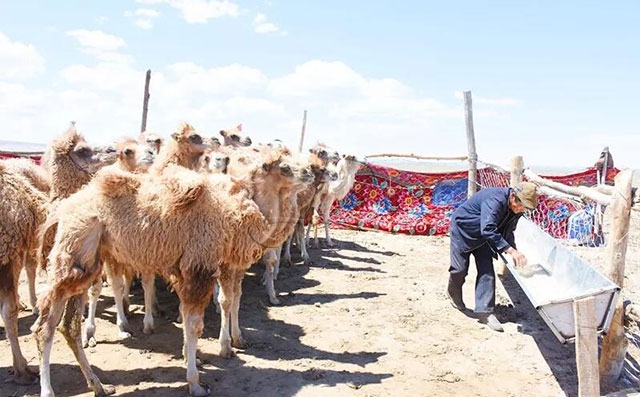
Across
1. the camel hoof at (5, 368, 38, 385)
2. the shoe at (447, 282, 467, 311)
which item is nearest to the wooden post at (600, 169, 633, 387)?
the shoe at (447, 282, 467, 311)

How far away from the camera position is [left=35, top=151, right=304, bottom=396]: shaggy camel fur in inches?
160

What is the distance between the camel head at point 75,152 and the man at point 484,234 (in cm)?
439

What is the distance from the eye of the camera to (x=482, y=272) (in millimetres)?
6477

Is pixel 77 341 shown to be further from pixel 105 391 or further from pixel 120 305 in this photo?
pixel 120 305

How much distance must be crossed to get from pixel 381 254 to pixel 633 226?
788 cm

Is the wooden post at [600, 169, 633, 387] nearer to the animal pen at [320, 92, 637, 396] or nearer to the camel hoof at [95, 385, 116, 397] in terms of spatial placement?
the animal pen at [320, 92, 637, 396]

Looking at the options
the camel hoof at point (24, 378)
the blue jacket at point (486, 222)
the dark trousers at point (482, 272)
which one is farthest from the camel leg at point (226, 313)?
the dark trousers at point (482, 272)

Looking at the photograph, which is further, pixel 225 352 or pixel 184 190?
pixel 225 352

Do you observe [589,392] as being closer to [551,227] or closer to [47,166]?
[47,166]

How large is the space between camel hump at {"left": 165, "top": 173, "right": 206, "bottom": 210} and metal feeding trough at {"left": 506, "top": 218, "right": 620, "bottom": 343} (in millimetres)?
3050

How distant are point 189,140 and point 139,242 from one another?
3.00 metres

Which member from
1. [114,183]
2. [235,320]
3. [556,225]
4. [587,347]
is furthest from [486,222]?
[556,225]

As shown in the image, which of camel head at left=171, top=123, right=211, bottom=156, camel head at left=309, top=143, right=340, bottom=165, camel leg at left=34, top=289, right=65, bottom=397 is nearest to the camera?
camel leg at left=34, top=289, right=65, bottom=397

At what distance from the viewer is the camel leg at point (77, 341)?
4297 mm
